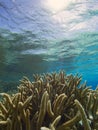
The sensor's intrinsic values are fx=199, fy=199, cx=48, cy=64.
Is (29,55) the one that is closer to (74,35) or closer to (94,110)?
(74,35)

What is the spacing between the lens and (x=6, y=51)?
70.8 ft

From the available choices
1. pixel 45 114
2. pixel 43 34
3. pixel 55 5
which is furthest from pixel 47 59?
pixel 45 114

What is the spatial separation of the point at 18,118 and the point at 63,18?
1372cm

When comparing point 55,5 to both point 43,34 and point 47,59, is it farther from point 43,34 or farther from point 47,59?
point 47,59

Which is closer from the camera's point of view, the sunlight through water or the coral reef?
the coral reef

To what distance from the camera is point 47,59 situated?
27656 millimetres

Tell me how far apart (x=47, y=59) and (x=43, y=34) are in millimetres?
9113

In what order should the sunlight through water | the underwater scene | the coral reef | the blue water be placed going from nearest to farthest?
the coral reef
the underwater scene
the sunlight through water
the blue water

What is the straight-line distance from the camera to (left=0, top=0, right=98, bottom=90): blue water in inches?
557

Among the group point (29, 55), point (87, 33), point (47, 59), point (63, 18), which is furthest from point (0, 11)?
point (47, 59)

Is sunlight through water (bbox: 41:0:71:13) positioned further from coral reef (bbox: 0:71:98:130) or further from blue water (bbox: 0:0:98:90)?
coral reef (bbox: 0:71:98:130)

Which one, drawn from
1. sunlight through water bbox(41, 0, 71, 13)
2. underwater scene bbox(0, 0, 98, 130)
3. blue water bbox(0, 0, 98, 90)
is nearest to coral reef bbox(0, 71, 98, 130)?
underwater scene bbox(0, 0, 98, 130)

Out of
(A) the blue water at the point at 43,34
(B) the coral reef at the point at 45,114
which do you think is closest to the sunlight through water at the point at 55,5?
(A) the blue water at the point at 43,34

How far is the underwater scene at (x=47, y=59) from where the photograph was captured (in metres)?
3.26
